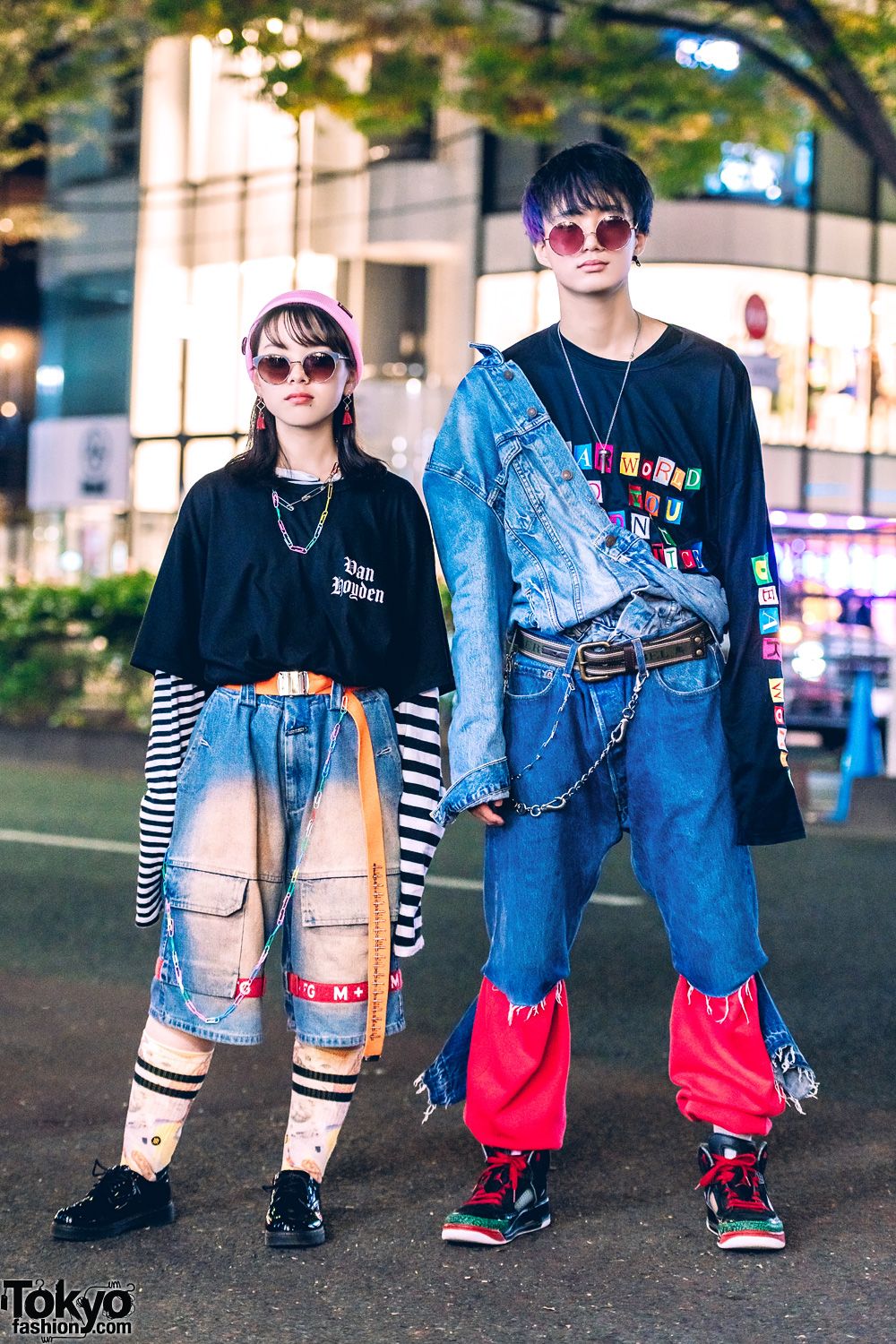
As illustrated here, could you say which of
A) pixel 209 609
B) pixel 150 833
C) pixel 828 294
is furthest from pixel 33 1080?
pixel 828 294

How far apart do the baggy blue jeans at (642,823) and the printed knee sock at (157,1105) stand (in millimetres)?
678

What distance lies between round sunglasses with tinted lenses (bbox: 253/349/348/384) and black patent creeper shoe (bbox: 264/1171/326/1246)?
1.67 meters

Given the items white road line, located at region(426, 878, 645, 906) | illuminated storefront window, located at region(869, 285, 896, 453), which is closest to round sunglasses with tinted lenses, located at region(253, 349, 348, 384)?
white road line, located at region(426, 878, 645, 906)

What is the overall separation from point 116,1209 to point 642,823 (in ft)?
4.40

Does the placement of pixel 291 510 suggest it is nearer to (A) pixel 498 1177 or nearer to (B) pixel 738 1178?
(A) pixel 498 1177

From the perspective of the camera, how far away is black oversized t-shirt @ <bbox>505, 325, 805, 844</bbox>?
11.3 feet

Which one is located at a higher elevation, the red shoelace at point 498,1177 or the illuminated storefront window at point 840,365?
the illuminated storefront window at point 840,365

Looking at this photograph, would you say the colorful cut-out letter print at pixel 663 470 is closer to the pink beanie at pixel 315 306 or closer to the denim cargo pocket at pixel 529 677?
the denim cargo pocket at pixel 529 677

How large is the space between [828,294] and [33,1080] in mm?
22715

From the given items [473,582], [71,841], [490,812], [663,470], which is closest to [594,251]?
[663,470]

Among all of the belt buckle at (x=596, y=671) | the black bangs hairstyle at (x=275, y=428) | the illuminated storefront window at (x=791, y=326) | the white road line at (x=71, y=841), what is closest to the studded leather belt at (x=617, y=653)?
the belt buckle at (x=596, y=671)

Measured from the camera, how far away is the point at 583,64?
44.6ft

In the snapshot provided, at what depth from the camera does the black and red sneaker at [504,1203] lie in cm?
336

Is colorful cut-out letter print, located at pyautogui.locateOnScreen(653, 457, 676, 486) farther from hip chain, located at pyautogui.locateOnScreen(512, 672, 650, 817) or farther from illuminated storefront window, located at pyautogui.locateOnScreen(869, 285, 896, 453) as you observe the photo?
illuminated storefront window, located at pyautogui.locateOnScreen(869, 285, 896, 453)
